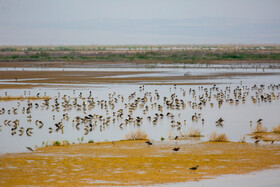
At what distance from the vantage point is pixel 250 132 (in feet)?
76.5

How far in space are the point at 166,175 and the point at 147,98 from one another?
75.3 feet

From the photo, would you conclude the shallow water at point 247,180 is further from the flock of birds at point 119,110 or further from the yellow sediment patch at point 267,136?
the flock of birds at point 119,110

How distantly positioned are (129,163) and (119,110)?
1300 cm

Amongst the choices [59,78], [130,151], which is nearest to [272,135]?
[130,151]

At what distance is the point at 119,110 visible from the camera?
96.9ft

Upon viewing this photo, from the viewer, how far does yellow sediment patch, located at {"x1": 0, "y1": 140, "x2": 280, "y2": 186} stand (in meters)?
14.8

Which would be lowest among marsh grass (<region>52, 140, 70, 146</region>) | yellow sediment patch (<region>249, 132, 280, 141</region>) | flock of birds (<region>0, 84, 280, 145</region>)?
flock of birds (<region>0, 84, 280, 145</region>)

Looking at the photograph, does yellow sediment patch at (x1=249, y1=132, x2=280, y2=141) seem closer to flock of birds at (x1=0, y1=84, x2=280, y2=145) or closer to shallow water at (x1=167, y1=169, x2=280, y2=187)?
flock of birds at (x1=0, y1=84, x2=280, y2=145)

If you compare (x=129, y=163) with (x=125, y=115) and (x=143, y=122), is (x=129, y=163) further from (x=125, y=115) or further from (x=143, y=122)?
(x=125, y=115)

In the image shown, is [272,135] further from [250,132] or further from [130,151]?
[130,151]

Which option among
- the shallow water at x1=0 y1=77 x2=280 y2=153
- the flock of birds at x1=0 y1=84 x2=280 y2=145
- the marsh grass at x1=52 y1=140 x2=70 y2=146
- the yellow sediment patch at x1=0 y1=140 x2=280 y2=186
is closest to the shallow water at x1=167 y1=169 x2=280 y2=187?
the yellow sediment patch at x1=0 y1=140 x2=280 y2=186

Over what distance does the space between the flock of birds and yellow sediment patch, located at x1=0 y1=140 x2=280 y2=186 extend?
567 cm

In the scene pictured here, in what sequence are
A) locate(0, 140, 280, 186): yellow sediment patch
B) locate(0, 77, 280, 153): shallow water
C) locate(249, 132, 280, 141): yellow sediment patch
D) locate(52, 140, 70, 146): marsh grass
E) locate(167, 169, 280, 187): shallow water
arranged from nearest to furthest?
locate(167, 169, 280, 187): shallow water → locate(0, 140, 280, 186): yellow sediment patch → locate(52, 140, 70, 146): marsh grass → locate(249, 132, 280, 141): yellow sediment patch → locate(0, 77, 280, 153): shallow water

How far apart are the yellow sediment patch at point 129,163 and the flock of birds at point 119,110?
5669 mm
